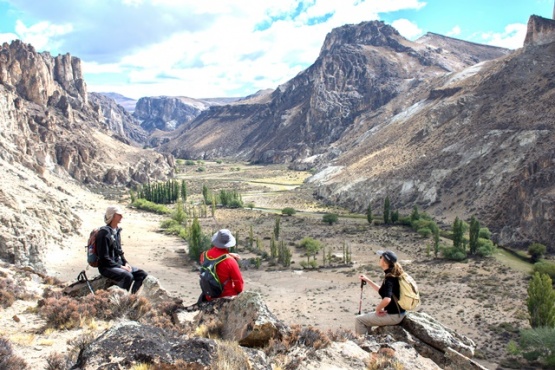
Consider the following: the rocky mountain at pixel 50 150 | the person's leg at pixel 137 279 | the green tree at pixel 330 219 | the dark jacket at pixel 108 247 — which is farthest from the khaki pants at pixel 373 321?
the green tree at pixel 330 219

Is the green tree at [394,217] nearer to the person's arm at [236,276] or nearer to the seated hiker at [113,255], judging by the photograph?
the seated hiker at [113,255]

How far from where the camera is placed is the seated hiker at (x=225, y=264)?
27.6 ft

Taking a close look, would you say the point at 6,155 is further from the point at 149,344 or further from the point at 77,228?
→ the point at 149,344

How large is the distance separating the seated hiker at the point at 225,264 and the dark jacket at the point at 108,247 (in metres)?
2.21

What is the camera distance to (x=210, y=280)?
342 inches

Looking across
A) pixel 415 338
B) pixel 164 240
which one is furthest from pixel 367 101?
pixel 415 338

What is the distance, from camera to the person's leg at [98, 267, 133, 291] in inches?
381

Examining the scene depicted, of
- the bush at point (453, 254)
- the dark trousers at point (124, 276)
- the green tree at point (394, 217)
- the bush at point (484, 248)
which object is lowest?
the bush at point (453, 254)

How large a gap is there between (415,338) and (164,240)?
163 feet

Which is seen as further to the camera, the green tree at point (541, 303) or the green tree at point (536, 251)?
the green tree at point (536, 251)

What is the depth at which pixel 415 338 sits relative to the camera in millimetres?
9094

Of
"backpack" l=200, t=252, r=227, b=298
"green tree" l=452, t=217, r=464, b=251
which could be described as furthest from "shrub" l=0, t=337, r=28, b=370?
"green tree" l=452, t=217, r=464, b=251

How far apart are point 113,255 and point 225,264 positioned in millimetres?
2934

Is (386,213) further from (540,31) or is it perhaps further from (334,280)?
(540,31)
